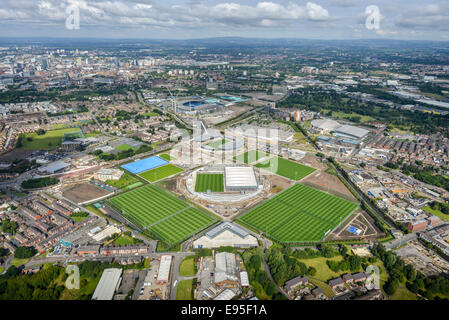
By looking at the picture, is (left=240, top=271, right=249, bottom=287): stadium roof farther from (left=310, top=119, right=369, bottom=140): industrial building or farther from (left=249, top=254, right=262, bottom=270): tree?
(left=310, top=119, right=369, bottom=140): industrial building

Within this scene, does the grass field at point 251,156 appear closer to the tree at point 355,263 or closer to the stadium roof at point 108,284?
the tree at point 355,263

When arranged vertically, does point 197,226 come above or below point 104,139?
below

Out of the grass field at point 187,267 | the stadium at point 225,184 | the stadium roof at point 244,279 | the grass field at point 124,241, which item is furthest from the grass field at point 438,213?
the grass field at point 124,241

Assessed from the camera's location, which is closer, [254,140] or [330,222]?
[330,222]

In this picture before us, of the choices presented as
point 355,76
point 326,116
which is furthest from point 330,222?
point 355,76

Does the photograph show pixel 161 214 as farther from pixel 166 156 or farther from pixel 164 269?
pixel 166 156

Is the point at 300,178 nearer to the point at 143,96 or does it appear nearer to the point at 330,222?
the point at 330,222

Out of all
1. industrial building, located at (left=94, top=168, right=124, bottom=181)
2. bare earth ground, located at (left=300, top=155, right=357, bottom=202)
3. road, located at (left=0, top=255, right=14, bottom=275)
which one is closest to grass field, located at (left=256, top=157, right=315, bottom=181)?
bare earth ground, located at (left=300, top=155, right=357, bottom=202)
